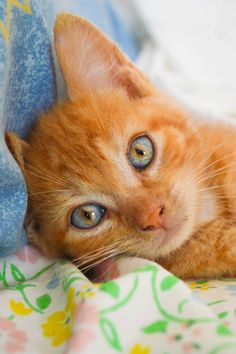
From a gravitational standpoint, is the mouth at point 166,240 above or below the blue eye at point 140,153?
below

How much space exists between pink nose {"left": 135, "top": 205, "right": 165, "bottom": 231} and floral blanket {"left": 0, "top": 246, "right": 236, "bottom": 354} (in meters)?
0.09

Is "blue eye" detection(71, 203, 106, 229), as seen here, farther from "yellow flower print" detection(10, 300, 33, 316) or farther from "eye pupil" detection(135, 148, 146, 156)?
"yellow flower print" detection(10, 300, 33, 316)

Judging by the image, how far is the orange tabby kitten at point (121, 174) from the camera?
1.18 m

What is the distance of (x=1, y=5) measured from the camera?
1103 mm

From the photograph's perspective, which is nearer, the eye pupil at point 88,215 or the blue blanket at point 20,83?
the blue blanket at point 20,83

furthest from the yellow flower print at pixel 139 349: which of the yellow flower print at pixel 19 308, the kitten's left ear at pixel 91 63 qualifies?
the kitten's left ear at pixel 91 63

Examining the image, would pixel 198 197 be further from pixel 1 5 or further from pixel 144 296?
pixel 1 5

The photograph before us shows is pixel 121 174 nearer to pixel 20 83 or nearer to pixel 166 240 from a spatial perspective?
pixel 166 240

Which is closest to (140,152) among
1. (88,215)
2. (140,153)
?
(140,153)

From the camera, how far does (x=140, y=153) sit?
1.23m

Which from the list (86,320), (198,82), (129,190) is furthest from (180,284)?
(198,82)

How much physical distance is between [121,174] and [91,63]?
41 cm

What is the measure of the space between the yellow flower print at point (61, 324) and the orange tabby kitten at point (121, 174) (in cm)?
24

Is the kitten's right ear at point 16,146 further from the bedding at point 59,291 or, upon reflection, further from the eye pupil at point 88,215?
the eye pupil at point 88,215
